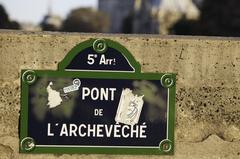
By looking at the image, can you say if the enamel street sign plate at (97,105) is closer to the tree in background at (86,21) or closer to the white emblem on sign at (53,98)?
the white emblem on sign at (53,98)

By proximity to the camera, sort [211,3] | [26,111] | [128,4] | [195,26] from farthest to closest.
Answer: [128,4] < [195,26] < [211,3] < [26,111]

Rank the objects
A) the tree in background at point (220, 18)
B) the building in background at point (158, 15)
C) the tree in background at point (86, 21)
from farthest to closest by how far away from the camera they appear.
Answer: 1. the tree in background at point (86, 21)
2. the building in background at point (158, 15)
3. the tree in background at point (220, 18)

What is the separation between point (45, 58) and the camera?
4.32 metres

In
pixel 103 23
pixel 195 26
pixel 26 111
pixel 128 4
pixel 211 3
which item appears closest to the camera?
pixel 26 111

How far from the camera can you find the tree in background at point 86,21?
301 feet

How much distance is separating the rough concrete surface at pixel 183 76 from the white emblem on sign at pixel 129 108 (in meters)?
0.23

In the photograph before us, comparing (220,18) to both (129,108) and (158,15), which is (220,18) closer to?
(158,15)

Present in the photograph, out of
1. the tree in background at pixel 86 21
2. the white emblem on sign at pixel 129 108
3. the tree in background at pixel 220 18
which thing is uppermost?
the tree in background at pixel 86 21

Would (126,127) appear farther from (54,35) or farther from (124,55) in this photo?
(54,35)

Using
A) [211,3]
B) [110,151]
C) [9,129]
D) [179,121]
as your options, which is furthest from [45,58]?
[211,3]

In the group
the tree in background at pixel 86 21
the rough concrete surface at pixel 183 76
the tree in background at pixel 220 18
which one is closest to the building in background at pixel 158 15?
the tree in background at pixel 86 21

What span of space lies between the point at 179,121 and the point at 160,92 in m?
0.27

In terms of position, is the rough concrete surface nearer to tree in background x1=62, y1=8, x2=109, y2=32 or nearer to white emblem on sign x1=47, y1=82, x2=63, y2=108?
white emblem on sign x1=47, y1=82, x2=63, y2=108

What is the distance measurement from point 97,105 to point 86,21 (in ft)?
312
